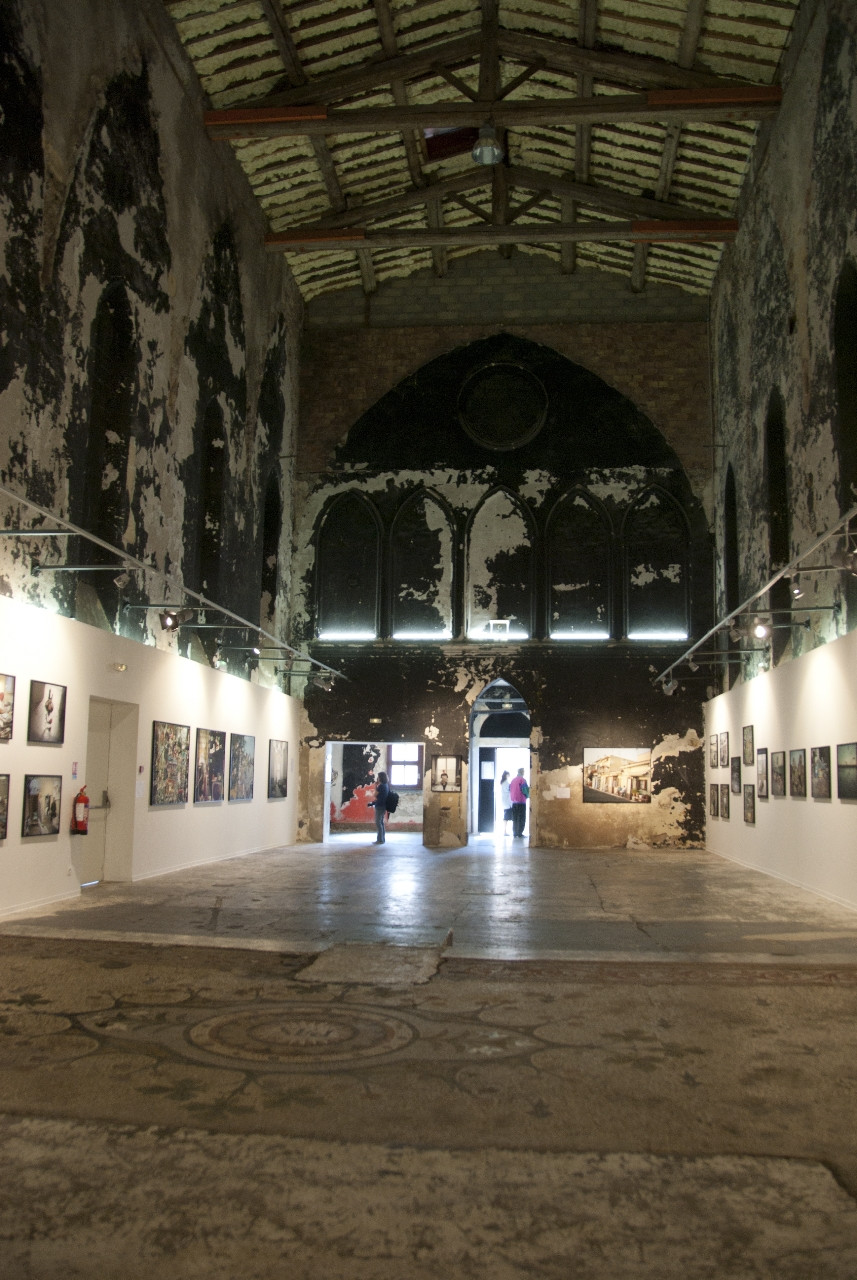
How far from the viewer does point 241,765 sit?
16766 mm

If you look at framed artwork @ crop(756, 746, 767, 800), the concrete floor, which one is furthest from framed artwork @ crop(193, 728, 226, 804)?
framed artwork @ crop(756, 746, 767, 800)

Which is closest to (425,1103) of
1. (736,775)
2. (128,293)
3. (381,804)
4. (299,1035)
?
(299,1035)

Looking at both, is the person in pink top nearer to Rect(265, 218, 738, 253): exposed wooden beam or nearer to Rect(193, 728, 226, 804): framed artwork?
Rect(193, 728, 226, 804): framed artwork

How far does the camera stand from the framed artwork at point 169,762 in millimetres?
13125

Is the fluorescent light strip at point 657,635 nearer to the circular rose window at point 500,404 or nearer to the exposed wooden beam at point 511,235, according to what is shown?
the circular rose window at point 500,404

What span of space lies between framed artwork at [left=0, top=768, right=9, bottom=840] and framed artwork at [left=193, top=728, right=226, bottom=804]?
502 cm

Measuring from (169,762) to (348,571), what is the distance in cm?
867

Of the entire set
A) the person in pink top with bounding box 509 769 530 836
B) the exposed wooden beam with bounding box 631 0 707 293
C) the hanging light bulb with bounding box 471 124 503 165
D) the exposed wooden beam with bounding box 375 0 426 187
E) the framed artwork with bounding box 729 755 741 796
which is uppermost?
the exposed wooden beam with bounding box 375 0 426 187

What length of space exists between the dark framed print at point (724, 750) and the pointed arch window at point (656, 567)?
3200mm

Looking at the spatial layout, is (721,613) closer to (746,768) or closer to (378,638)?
(746,768)

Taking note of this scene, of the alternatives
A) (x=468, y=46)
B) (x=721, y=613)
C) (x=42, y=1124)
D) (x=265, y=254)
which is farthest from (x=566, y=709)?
(x=42, y=1124)

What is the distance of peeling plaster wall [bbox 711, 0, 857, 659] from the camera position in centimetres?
1157

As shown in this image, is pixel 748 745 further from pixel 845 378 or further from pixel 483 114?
pixel 483 114

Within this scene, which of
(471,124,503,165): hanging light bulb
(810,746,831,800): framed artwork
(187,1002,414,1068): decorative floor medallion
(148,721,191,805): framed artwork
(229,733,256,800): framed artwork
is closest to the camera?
(187,1002,414,1068): decorative floor medallion
